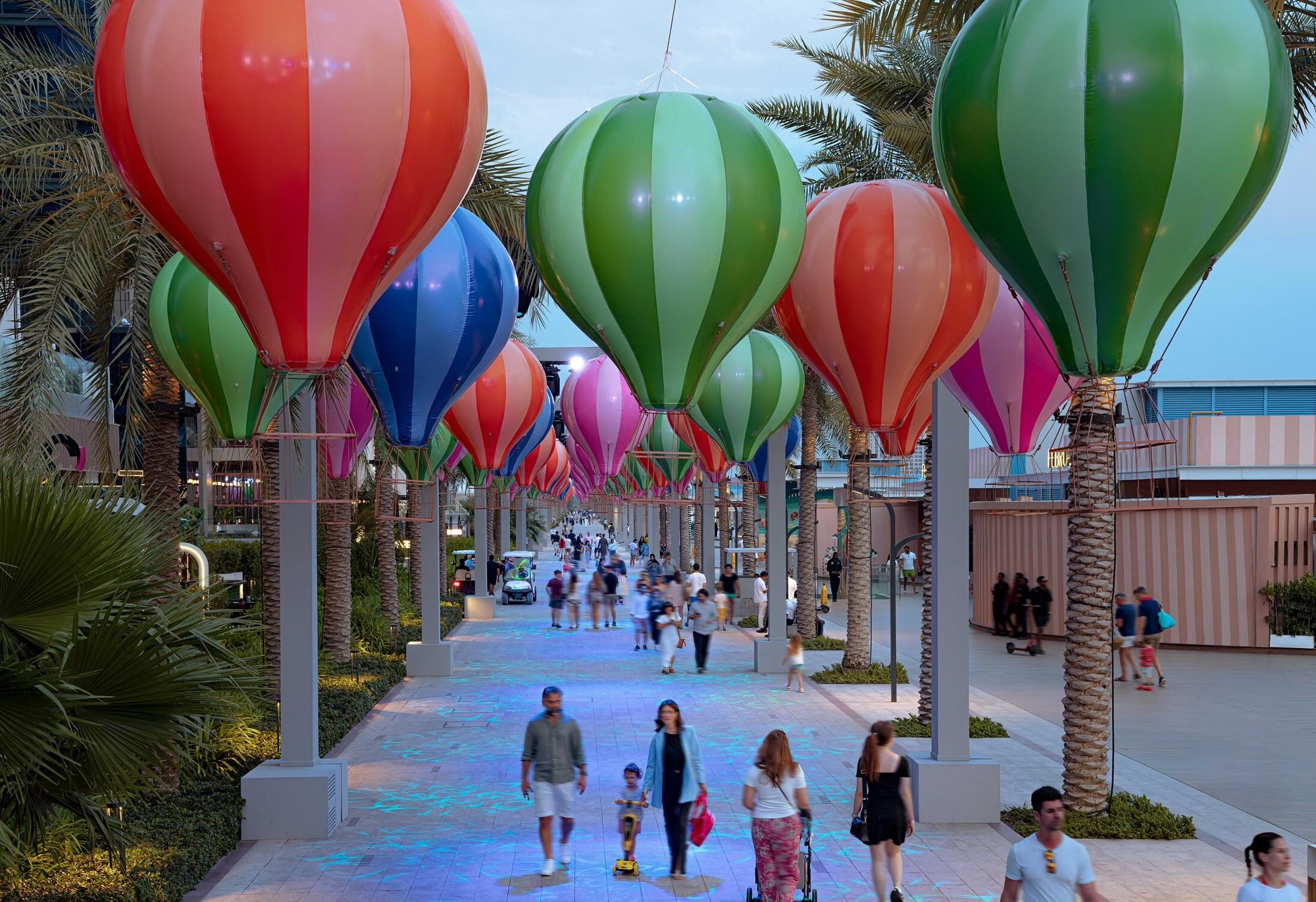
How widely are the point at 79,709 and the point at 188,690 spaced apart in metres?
0.46

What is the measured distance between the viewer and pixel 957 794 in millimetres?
10023

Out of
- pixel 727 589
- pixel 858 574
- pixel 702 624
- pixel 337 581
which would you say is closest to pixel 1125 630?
pixel 858 574

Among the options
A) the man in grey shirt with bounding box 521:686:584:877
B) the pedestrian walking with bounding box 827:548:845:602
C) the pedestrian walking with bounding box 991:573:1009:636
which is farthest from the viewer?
the pedestrian walking with bounding box 827:548:845:602

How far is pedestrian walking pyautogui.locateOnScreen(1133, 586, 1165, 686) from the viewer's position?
18500 millimetres

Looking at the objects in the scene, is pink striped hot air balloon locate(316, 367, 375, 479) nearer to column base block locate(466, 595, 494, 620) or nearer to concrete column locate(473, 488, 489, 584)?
column base block locate(466, 595, 494, 620)

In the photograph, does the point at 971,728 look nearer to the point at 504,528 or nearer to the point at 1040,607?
the point at 1040,607

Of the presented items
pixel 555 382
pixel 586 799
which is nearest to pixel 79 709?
pixel 586 799

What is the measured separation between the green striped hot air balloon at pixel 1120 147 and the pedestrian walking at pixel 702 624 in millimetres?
14546

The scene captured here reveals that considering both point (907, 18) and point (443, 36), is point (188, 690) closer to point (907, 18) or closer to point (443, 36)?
point (443, 36)

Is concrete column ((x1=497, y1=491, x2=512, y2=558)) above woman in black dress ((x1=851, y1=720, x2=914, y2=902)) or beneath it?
beneath

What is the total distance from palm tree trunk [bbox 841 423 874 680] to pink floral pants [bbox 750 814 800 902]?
1031cm

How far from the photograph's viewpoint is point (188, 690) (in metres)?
5.57

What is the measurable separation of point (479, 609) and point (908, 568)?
55.3ft

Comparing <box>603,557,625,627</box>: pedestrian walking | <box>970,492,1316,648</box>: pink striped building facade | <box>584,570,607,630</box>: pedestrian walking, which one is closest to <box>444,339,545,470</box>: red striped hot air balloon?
<box>970,492,1316,648</box>: pink striped building facade
